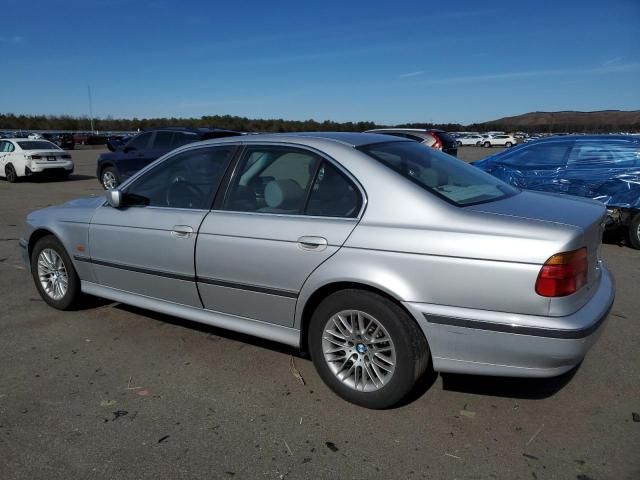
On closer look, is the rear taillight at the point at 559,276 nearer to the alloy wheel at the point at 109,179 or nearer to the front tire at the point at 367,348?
the front tire at the point at 367,348

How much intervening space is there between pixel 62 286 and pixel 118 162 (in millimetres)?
10110

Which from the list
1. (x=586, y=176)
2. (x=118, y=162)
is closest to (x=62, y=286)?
(x=586, y=176)

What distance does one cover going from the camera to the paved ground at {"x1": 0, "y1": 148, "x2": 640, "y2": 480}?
2562 mm

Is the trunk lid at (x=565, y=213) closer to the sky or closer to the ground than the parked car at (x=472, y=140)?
closer to the sky

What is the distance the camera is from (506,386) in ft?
11.0

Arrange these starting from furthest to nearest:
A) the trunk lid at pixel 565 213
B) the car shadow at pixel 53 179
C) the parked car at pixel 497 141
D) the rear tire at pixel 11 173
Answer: the parked car at pixel 497 141 < the car shadow at pixel 53 179 < the rear tire at pixel 11 173 < the trunk lid at pixel 565 213

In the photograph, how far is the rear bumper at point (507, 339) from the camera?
2.56m

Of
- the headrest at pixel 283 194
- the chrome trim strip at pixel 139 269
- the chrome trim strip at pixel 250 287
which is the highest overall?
the headrest at pixel 283 194

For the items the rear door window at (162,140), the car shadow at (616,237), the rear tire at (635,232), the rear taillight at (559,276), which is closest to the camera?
the rear taillight at (559,276)

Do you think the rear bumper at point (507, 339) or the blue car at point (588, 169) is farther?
the blue car at point (588, 169)

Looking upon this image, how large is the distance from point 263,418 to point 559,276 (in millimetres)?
1801

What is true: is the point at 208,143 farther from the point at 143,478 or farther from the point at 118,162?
the point at 118,162

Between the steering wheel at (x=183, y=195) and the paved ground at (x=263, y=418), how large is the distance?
110cm

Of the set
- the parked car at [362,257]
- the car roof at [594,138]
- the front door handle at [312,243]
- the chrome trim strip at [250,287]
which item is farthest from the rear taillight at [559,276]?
the car roof at [594,138]
